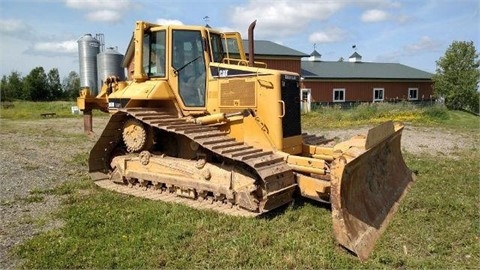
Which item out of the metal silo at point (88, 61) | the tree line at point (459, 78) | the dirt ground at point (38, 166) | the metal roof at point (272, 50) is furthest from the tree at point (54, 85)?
the tree line at point (459, 78)

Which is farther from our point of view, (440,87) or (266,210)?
(440,87)

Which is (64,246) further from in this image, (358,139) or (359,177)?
(358,139)

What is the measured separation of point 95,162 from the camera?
28.0 ft

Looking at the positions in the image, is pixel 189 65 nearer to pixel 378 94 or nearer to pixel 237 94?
pixel 237 94

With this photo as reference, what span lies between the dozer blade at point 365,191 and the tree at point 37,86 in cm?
4639

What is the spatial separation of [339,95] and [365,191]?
29.1 meters

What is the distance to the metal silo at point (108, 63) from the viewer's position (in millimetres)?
33281

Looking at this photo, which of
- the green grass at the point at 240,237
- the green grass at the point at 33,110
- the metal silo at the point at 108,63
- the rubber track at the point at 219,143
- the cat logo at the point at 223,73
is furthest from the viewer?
the metal silo at the point at 108,63

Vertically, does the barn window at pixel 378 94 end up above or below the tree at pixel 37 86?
below

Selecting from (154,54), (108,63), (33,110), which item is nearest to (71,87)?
(33,110)

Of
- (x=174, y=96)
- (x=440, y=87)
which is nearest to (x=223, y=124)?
(x=174, y=96)

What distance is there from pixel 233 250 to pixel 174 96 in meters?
→ 3.84

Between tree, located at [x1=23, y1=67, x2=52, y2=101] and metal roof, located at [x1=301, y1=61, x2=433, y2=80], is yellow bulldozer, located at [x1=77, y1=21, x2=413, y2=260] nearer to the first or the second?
metal roof, located at [x1=301, y1=61, x2=433, y2=80]

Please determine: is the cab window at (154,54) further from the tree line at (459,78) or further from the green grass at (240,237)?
the tree line at (459,78)
